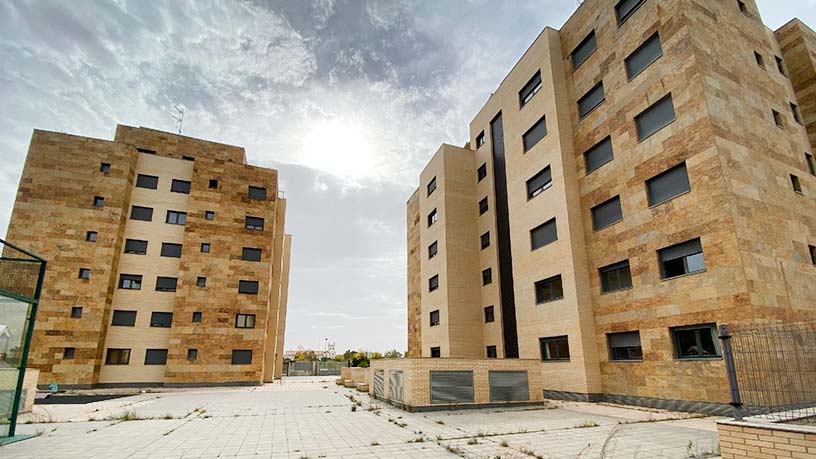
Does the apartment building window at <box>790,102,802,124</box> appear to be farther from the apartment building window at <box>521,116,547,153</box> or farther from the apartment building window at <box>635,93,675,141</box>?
the apartment building window at <box>521,116,547,153</box>

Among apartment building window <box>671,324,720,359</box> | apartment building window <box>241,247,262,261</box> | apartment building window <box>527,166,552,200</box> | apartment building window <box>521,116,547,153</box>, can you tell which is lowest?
apartment building window <box>671,324,720,359</box>

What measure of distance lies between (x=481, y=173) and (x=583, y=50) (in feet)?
36.2

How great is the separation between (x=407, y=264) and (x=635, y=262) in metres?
24.9

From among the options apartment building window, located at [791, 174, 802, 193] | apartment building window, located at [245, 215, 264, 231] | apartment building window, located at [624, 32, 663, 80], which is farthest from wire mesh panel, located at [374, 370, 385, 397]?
apartment building window, located at [245, 215, 264, 231]

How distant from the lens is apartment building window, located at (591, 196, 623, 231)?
1772 centimetres

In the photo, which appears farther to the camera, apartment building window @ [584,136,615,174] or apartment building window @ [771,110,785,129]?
apartment building window @ [584,136,615,174]

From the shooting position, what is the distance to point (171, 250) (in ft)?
99.7

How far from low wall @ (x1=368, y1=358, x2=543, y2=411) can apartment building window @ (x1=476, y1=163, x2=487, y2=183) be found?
1661 cm

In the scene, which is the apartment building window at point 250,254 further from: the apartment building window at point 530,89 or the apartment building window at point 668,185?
the apartment building window at point 668,185

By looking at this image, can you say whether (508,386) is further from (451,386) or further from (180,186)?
(180,186)

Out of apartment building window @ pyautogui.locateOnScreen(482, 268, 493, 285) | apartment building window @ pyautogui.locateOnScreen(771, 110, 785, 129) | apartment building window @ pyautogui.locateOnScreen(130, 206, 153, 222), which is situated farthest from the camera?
apartment building window @ pyautogui.locateOnScreen(130, 206, 153, 222)

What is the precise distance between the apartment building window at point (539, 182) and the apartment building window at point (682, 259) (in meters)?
6.85

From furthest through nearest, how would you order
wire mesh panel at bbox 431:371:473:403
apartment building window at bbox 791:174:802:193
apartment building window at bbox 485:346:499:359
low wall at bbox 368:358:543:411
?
apartment building window at bbox 485:346:499:359 → apartment building window at bbox 791:174:802:193 → wire mesh panel at bbox 431:371:473:403 → low wall at bbox 368:358:543:411

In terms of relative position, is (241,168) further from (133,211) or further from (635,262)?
(635,262)
